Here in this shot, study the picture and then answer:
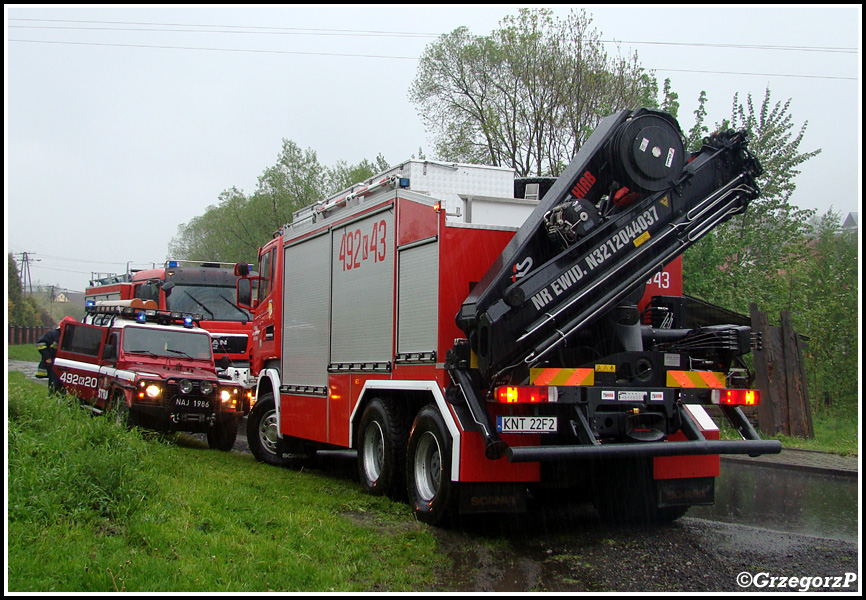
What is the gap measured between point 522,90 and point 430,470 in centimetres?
2284

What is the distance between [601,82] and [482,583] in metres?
23.6

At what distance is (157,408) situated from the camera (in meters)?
11.9

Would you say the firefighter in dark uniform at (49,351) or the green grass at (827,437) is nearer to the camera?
the green grass at (827,437)

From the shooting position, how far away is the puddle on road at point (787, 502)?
7.85 meters

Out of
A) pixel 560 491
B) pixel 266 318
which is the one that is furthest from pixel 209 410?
pixel 560 491

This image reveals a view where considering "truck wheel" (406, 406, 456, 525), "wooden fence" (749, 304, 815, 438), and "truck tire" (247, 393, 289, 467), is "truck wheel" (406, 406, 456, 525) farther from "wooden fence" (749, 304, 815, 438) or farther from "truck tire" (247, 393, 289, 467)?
"wooden fence" (749, 304, 815, 438)

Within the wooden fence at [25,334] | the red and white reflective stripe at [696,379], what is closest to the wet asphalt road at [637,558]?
the red and white reflective stripe at [696,379]

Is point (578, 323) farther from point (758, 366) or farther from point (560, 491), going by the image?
point (758, 366)

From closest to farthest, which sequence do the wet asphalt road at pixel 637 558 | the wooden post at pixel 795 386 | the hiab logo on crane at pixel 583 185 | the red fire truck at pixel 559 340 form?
the wet asphalt road at pixel 637 558 → the red fire truck at pixel 559 340 → the hiab logo on crane at pixel 583 185 → the wooden post at pixel 795 386

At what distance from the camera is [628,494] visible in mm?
7652

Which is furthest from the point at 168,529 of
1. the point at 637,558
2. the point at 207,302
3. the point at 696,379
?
the point at 207,302

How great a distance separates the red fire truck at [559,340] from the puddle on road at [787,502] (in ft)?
3.06

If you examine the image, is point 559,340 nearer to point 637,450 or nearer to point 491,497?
point 637,450

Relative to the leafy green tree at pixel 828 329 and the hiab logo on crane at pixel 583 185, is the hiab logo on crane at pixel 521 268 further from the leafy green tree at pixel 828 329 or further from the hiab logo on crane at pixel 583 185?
the leafy green tree at pixel 828 329
